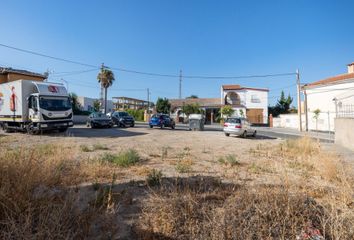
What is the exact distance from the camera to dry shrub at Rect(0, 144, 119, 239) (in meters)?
2.94

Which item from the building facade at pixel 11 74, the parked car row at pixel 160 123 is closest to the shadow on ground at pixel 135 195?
the parked car row at pixel 160 123

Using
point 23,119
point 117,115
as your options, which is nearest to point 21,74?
point 117,115

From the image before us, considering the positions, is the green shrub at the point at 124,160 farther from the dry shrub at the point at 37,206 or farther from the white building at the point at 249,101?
the white building at the point at 249,101

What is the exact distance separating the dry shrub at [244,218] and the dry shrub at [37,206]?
33.9 inches

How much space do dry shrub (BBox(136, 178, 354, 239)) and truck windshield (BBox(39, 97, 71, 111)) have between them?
15083 millimetres

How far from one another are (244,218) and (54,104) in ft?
55.5

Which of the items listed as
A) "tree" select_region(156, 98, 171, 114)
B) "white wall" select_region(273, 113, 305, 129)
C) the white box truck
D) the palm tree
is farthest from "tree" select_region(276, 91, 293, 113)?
the white box truck

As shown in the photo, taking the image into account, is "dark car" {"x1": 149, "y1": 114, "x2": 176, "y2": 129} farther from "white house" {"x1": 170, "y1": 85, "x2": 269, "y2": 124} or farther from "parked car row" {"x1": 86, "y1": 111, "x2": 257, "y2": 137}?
"white house" {"x1": 170, "y1": 85, "x2": 269, "y2": 124}

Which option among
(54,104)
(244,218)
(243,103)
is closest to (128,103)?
(243,103)

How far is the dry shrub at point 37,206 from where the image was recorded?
294cm

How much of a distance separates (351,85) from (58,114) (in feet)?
114

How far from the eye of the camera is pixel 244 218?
329 centimetres

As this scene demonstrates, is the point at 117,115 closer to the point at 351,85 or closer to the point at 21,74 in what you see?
the point at 21,74

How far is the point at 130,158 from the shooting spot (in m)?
7.75
